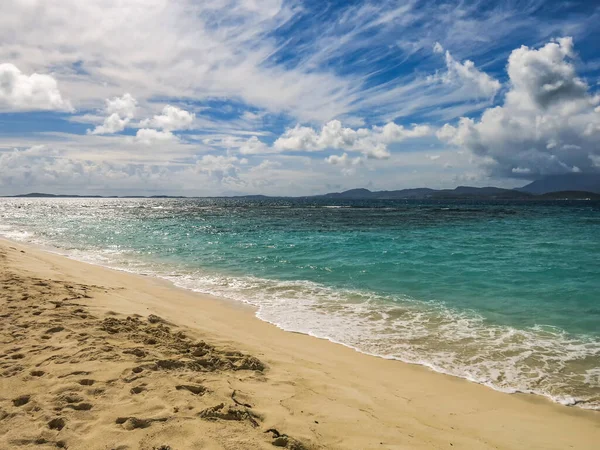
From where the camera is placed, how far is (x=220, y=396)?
15.9 ft

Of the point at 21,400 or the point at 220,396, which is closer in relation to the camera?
the point at 21,400

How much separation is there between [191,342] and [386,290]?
8.56 metres

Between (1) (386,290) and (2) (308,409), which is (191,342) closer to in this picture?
(2) (308,409)

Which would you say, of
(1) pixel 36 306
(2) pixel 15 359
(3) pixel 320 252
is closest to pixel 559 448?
(2) pixel 15 359

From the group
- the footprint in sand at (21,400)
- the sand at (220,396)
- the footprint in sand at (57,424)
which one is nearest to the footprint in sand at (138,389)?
the sand at (220,396)

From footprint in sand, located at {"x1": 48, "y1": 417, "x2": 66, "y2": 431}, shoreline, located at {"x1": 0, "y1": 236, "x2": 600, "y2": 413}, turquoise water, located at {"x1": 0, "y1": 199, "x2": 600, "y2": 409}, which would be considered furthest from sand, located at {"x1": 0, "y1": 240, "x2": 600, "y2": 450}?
turquoise water, located at {"x1": 0, "y1": 199, "x2": 600, "y2": 409}

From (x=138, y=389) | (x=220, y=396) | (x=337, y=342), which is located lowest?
(x=337, y=342)

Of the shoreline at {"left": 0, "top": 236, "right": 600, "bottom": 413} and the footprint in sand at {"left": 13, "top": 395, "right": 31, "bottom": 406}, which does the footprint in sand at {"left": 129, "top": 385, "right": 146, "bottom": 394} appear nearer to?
the footprint in sand at {"left": 13, "top": 395, "right": 31, "bottom": 406}

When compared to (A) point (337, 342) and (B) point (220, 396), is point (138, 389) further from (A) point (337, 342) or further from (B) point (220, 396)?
(A) point (337, 342)

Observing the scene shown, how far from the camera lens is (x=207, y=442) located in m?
3.85

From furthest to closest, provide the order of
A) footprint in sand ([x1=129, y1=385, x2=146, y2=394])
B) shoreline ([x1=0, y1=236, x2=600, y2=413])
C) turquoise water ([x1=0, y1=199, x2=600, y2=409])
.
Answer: turquoise water ([x1=0, y1=199, x2=600, y2=409]) < shoreline ([x1=0, y1=236, x2=600, y2=413]) < footprint in sand ([x1=129, y1=385, x2=146, y2=394])

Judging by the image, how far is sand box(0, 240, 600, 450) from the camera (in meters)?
4.05

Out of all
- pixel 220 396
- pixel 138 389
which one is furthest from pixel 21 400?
pixel 220 396

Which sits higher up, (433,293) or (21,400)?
(21,400)
